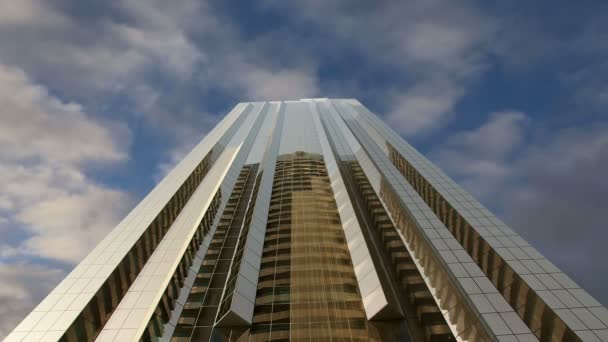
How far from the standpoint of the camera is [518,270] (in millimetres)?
26234

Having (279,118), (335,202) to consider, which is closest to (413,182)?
(335,202)

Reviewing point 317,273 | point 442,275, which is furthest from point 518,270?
point 317,273

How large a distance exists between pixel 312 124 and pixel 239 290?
64226 mm

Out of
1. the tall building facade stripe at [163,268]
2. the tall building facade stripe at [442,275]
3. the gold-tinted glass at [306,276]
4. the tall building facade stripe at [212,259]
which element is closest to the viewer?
the tall building facade stripe at [442,275]

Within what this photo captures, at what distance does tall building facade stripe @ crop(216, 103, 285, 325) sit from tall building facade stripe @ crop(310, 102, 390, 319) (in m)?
8.90

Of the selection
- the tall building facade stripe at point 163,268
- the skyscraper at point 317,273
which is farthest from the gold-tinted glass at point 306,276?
the tall building facade stripe at point 163,268

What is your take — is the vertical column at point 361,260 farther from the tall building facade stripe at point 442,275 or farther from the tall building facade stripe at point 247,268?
the tall building facade stripe at point 247,268

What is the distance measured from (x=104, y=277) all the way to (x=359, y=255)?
21.5 m

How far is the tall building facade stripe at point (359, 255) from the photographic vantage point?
26.0 metres

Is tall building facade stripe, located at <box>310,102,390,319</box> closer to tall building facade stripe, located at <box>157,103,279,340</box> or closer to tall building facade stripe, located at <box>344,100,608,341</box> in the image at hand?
tall building facade stripe, located at <box>344,100,608,341</box>

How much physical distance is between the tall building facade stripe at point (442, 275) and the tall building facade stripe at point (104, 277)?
25.4 meters

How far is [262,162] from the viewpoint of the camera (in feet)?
195

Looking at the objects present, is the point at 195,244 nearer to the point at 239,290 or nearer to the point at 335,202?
the point at 239,290

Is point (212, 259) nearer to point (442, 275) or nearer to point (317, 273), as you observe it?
point (317, 273)
